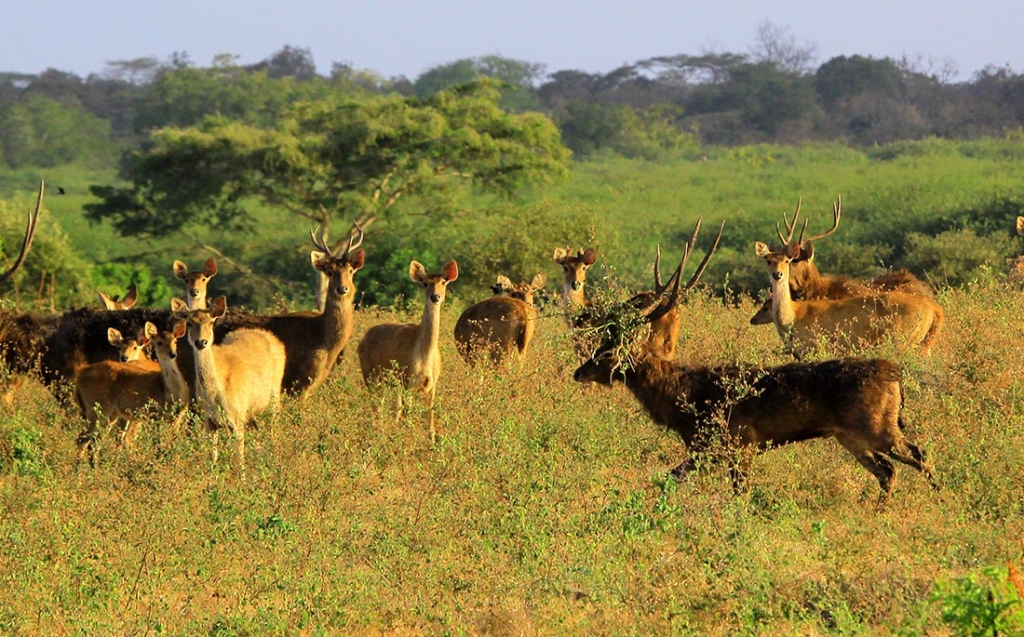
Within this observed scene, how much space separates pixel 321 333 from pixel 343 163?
14.5 m

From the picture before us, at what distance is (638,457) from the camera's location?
869 cm

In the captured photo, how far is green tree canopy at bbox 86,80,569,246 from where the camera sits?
80.3 ft

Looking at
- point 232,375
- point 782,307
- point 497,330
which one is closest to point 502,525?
point 232,375

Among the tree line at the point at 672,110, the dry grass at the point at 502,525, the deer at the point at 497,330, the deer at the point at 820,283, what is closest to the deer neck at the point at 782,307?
the deer at the point at 820,283

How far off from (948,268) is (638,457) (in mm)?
11293

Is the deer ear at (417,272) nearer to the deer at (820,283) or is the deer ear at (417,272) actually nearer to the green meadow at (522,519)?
the green meadow at (522,519)

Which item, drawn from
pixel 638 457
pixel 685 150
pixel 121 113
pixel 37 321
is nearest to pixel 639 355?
pixel 638 457

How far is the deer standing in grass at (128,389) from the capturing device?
367 inches

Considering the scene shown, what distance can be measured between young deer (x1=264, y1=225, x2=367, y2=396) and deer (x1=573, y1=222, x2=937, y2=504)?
3.00 m

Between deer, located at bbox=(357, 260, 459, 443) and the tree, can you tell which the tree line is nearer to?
the tree

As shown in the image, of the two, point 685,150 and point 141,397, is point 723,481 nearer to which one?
point 141,397

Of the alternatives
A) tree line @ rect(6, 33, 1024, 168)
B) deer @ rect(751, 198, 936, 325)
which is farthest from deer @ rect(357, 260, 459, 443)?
tree line @ rect(6, 33, 1024, 168)

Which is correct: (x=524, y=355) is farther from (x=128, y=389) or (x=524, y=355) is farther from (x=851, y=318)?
(x=128, y=389)

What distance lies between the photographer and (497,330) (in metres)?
11.1
